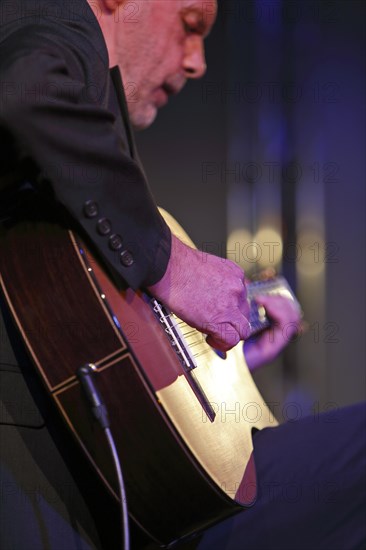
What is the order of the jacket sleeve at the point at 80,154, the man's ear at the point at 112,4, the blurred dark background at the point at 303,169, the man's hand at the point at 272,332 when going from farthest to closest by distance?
the blurred dark background at the point at 303,169
the man's hand at the point at 272,332
the man's ear at the point at 112,4
the jacket sleeve at the point at 80,154

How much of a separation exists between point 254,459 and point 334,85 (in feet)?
6.57

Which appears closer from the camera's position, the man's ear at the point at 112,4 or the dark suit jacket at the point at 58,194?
the dark suit jacket at the point at 58,194

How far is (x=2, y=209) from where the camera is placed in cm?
91

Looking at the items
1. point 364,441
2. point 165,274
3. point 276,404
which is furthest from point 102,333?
point 276,404

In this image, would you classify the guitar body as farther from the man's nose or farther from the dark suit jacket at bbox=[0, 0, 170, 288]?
the man's nose

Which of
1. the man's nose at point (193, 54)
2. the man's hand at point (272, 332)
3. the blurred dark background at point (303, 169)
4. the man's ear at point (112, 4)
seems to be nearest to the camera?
the man's ear at point (112, 4)

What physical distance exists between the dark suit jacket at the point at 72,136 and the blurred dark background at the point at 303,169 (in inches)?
67.9

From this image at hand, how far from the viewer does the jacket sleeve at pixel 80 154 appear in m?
0.80

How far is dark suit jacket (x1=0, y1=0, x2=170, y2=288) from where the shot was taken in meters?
0.80

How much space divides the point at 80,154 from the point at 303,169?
2.05m

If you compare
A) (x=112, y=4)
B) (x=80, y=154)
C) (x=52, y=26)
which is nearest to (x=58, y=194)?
(x=80, y=154)

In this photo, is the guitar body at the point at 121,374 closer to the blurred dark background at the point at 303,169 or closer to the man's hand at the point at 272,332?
the man's hand at the point at 272,332

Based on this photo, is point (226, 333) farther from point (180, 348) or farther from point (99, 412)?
point (99, 412)

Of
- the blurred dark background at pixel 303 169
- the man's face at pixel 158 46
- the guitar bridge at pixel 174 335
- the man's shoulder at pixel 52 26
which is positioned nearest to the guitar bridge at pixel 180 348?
the guitar bridge at pixel 174 335
